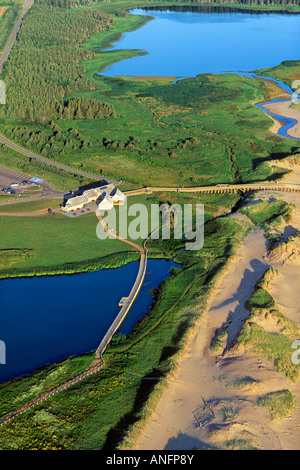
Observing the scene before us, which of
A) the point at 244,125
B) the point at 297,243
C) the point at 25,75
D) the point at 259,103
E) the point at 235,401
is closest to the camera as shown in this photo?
the point at 235,401

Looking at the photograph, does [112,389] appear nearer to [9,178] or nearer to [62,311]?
[62,311]

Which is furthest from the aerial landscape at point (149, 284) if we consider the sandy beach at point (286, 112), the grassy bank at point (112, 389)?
the sandy beach at point (286, 112)

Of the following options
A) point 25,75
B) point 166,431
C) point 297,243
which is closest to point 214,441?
point 166,431

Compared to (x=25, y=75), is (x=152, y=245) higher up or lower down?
lower down

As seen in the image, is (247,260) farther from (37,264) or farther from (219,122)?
(219,122)

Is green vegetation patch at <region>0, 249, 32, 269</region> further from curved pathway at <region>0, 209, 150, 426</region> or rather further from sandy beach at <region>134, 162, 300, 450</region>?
sandy beach at <region>134, 162, 300, 450</region>

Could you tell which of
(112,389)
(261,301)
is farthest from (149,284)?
(112,389)

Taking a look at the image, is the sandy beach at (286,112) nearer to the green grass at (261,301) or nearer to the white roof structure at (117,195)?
the white roof structure at (117,195)
